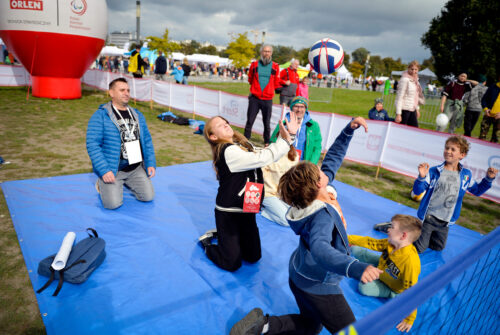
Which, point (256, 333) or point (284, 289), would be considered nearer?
point (256, 333)

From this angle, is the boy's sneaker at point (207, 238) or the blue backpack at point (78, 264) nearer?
the blue backpack at point (78, 264)

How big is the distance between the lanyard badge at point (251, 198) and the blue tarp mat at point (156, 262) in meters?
0.76

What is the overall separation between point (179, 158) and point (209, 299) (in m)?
5.03

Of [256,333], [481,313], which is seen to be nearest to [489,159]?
[481,313]

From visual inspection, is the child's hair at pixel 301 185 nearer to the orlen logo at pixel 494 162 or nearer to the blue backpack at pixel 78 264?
the blue backpack at pixel 78 264

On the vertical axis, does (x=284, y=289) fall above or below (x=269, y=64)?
below

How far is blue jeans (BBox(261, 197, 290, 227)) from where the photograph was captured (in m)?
4.60

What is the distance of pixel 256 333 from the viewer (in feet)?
7.76

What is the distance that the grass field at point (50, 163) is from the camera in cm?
282

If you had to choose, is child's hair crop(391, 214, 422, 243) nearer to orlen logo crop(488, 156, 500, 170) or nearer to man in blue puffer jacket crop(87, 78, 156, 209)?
man in blue puffer jacket crop(87, 78, 156, 209)

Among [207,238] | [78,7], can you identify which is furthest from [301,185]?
[78,7]

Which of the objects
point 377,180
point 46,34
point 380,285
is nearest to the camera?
point 380,285

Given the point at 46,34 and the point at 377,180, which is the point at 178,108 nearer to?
the point at 46,34

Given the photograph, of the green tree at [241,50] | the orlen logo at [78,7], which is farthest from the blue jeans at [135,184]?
the green tree at [241,50]
